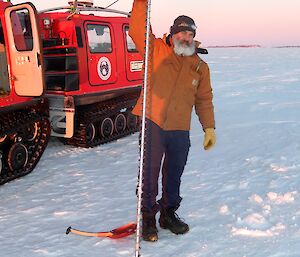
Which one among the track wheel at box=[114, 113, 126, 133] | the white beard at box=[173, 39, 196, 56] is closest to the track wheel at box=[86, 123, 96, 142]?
the track wheel at box=[114, 113, 126, 133]

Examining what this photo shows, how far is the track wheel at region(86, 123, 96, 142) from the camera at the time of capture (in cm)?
757

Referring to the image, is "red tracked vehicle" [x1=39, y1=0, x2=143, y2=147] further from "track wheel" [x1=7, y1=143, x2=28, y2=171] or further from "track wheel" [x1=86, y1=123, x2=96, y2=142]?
"track wheel" [x1=7, y1=143, x2=28, y2=171]

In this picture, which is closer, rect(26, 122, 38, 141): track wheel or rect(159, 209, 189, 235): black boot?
rect(159, 209, 189, 235): black boot

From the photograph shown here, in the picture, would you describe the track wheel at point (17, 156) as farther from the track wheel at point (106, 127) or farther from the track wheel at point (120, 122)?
the track wheel at point (120, 122)

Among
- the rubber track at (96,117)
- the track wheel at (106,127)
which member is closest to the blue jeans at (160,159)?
the rubber track at (96,117)

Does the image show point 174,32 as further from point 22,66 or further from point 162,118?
point 22,66

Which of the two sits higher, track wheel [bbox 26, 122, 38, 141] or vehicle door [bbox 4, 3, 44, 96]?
vehicle door [bbox 4, 3, 44, 96]

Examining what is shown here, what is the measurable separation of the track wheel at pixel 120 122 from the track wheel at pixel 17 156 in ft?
8.38

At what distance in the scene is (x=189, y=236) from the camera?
3816mm

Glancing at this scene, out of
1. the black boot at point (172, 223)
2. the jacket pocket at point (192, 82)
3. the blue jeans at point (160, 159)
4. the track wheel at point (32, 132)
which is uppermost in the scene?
the jacket pocket at point (192, 82)

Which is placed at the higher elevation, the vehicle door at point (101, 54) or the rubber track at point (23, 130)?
the vehicle door at point (101, 54)

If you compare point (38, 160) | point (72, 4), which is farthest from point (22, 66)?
point (72, 4)

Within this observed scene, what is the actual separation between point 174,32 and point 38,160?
3816 millimetres

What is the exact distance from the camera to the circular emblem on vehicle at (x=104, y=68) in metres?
7.39
